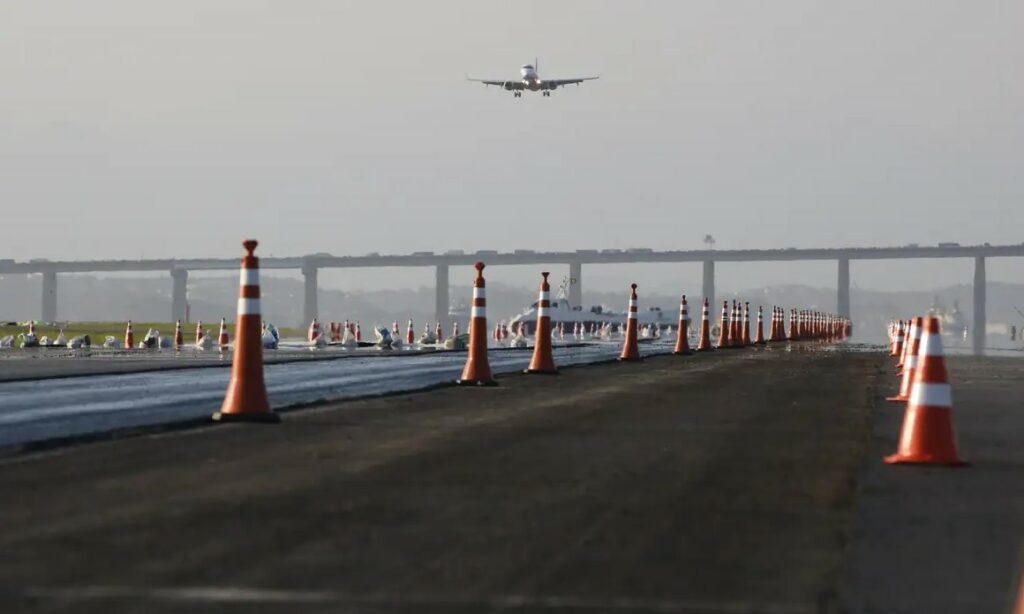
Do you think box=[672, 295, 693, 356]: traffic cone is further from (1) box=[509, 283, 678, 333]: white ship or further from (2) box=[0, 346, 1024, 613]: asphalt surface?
(1) box=[509, 283, 678, 333]: white ship

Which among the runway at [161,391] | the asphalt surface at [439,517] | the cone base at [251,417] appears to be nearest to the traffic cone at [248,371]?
the cone base at [251,417]

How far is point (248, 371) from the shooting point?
501 inches

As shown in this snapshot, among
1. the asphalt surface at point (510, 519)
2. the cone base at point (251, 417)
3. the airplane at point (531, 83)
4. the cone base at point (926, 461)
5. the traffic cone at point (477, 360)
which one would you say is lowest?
the asphalt surface at point (510, 519)

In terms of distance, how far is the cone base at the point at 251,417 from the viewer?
40.6 ft

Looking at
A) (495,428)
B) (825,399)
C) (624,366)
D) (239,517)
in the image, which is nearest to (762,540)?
(239,517)

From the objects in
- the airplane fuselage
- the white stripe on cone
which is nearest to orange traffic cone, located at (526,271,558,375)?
the white stripe on cone

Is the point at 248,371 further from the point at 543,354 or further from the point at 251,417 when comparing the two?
the point at 543,354

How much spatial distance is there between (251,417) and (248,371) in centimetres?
43

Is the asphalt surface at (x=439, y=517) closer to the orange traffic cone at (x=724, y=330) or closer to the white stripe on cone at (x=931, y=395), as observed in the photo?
the white stripe on cone at (x=931, y=395)

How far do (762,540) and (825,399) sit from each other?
10023mm

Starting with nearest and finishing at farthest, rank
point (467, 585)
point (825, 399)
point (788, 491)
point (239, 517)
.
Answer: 1. point (467, 585)
2. point (239, 517)
3. point (788, 491)
4. point (825, 399)

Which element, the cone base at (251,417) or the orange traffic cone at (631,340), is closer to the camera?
the cone base at (251,417)

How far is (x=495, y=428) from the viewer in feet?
39.3

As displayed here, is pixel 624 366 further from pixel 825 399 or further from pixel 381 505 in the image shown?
pixel 381 505
